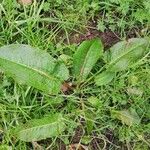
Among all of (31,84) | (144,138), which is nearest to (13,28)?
(31,84)

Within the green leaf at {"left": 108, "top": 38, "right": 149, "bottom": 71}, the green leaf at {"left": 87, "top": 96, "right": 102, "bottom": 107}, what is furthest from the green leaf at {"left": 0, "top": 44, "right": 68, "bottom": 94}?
the green leaf at {"left": 108, "top": 38, "right": 149, "bottom": 71}

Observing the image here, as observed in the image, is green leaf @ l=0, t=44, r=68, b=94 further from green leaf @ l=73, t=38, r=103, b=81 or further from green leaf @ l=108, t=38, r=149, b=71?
green leaf @ l=108, t=38, r=149, b=71

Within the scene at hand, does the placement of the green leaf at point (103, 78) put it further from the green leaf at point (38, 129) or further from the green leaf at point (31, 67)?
the green leaf at point (38, 129)

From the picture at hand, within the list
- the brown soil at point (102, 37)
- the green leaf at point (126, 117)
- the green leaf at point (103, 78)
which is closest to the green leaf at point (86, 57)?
the green leaf at point (103, 78)

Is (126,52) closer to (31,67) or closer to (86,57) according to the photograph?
(86,57)

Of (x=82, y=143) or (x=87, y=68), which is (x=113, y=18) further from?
(x=82, y=143)

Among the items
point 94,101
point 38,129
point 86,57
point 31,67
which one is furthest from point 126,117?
point 31,67
